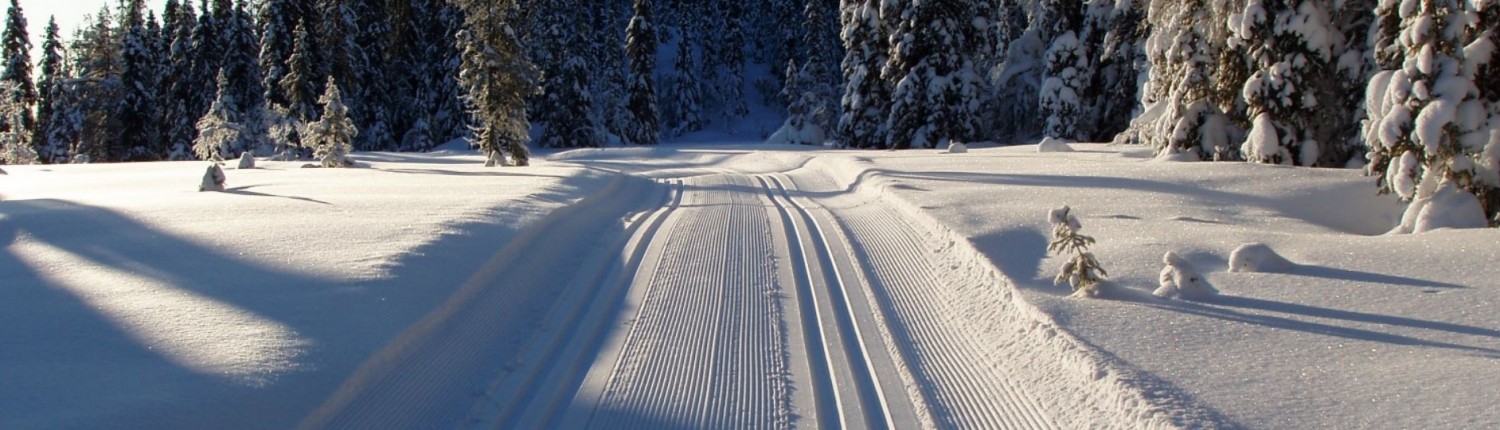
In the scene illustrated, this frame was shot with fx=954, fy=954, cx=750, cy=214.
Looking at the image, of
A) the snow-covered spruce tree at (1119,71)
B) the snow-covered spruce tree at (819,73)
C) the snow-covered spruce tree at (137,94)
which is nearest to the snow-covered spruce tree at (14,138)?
the snow-covered spruce tree at (137,94)

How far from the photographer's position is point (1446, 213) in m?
10.7

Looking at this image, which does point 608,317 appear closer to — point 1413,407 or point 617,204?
point 1413,407

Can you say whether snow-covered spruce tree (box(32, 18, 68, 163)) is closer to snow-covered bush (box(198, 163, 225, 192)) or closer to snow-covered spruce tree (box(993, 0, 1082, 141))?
snow-covered bush (box(198, 163, 225, 192))

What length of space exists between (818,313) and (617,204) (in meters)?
9.61

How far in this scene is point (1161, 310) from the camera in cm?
685

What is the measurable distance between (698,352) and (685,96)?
60.4m

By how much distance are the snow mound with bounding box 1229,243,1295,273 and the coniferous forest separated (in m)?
4.22

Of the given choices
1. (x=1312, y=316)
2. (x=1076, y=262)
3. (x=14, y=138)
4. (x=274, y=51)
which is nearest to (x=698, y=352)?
(x=1076, y=262)

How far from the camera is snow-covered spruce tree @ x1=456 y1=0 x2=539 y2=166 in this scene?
2761cm

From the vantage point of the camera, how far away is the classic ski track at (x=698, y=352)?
5.10 meters

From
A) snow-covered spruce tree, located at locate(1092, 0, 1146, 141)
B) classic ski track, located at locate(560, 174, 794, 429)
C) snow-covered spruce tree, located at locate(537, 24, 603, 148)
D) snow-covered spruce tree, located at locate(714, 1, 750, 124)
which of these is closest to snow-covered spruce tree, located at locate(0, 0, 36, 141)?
snow-covered spruce tree, located at locate(537, 24, 603, 148)

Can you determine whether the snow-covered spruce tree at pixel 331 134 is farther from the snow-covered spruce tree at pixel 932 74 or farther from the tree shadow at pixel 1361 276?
the tree shadow at pixel 1361 276

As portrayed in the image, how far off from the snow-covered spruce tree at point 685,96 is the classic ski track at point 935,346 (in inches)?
2177

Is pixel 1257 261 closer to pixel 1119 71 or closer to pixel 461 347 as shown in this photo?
pixel 461 347
